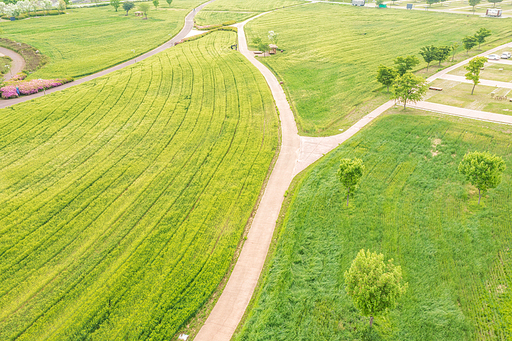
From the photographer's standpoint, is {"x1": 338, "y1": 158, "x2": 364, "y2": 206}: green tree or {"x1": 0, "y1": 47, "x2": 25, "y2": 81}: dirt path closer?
{"x1": 338, "y1": 158, "x2": 364, "y2": 206}: green tree

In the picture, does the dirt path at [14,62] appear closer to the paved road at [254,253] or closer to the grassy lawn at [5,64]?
the grassy lawn at [5,64]

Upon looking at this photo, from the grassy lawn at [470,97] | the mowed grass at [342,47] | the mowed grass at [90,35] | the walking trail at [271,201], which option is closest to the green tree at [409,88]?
the walking trail at [271,201]

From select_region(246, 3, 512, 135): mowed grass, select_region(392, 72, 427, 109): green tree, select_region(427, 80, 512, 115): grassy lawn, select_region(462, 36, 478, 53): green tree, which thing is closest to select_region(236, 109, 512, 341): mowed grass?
select_region(392, 72, 427, 109): green tree

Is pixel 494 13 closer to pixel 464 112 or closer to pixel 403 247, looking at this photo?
pixel 464 112

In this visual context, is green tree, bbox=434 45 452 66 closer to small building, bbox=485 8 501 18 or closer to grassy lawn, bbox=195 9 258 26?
small building, bbox=485 8 501 18

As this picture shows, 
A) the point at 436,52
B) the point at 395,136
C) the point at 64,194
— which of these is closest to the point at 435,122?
the point at 395,136
